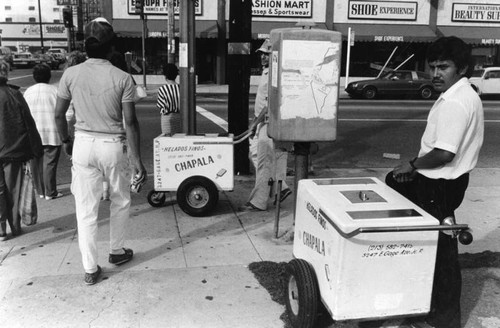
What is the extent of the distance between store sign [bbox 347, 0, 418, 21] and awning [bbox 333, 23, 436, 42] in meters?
0.52

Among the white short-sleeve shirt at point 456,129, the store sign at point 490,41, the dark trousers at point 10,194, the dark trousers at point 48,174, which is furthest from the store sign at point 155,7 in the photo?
the white short-sleeve shirt at point 456,129

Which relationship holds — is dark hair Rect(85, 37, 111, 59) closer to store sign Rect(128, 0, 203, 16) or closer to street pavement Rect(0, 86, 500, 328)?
street pavement Rect(0, 86, 500, 328)

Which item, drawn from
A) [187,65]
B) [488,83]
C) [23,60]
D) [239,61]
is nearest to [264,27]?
[488,83]

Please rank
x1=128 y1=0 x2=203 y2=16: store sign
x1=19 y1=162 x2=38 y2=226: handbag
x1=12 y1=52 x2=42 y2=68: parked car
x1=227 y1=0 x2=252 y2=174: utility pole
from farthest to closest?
x1=12 y1=52 x2=42 y2=68: parked car
x1=128 y1=0 x2=203 y2=16: store sign
x1=227 y1=0 x2=252 y2=174: utility pole
x1=19 y1=162 x2=38 y2=226: handbag

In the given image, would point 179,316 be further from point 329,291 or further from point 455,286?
point 455,286

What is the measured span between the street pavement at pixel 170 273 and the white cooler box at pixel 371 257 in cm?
52

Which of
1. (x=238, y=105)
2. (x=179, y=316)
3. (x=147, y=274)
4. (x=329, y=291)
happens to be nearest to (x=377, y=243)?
(x=329, y=291)

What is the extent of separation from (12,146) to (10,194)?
0.50m

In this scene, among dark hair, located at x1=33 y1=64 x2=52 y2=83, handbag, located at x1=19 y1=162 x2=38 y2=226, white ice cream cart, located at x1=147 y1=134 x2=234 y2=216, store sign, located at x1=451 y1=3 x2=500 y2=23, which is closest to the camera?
handbag, located at x1=19 y1=162 x2=38 y2=226

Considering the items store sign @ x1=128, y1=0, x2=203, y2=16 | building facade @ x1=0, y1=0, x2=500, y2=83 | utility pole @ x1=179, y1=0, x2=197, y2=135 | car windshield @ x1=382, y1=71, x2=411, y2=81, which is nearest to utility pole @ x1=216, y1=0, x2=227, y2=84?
building facade @ x1=0, y1=0, x2=500, y2=83

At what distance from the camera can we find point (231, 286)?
161 inches

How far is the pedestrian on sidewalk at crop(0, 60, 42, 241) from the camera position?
509 cm

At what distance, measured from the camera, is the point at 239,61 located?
714 cm

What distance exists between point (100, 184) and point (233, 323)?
150cm
